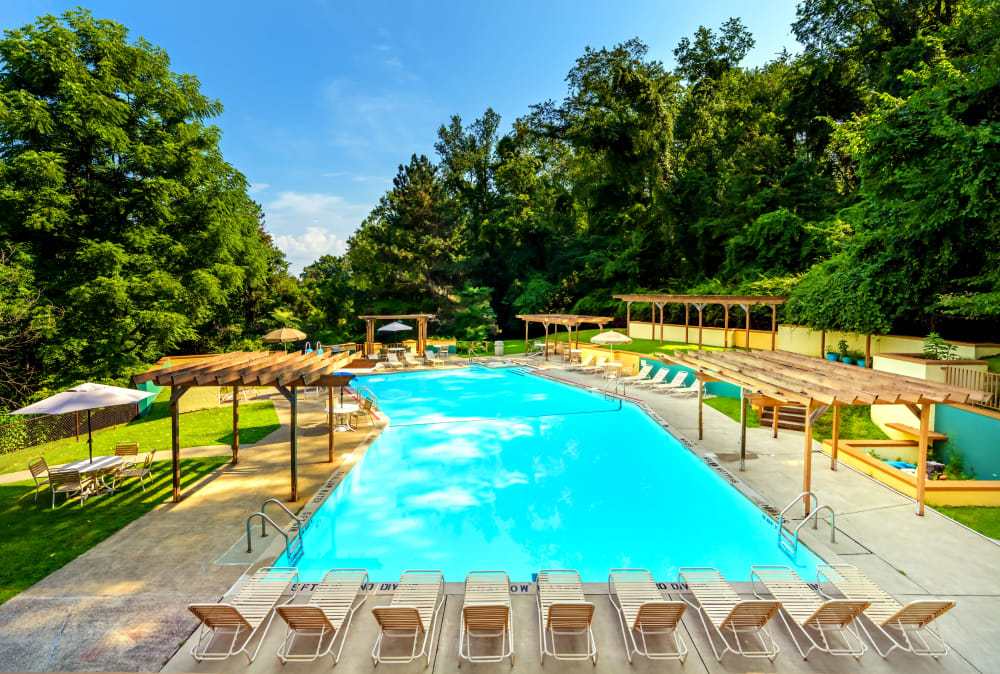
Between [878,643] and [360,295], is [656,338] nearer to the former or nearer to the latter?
[360,295]

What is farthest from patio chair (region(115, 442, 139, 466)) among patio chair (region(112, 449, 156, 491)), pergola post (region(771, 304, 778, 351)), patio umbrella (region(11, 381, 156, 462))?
pergola post (region(771, 304, 778, 351))

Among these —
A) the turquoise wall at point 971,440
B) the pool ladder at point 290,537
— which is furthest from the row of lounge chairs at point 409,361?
the turquoise wall at point 971,440

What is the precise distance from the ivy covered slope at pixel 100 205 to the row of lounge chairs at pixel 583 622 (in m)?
15.8

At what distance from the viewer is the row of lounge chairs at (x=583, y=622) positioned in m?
4.33

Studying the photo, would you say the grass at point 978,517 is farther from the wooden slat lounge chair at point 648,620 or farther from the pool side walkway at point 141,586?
the pool side walkway at point 141,586

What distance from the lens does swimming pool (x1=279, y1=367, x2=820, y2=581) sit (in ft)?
22.5

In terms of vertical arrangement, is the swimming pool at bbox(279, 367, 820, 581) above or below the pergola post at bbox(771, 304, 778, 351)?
below

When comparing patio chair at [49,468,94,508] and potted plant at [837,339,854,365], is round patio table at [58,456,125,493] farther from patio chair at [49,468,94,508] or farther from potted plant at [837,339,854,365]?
potted plant at [837,339,854,365]

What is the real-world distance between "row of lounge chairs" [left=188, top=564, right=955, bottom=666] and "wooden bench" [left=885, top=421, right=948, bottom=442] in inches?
290

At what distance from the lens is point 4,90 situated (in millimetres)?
17047

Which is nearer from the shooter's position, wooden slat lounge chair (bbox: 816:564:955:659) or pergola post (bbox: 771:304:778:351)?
wooden slat lounge chair (bbox: 816:564:955:659)

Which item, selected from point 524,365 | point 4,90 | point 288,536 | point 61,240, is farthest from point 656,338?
point 4,90

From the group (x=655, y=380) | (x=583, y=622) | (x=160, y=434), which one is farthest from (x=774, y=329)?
(x=160, y=434)

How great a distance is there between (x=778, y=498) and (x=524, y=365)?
16.2 metres
